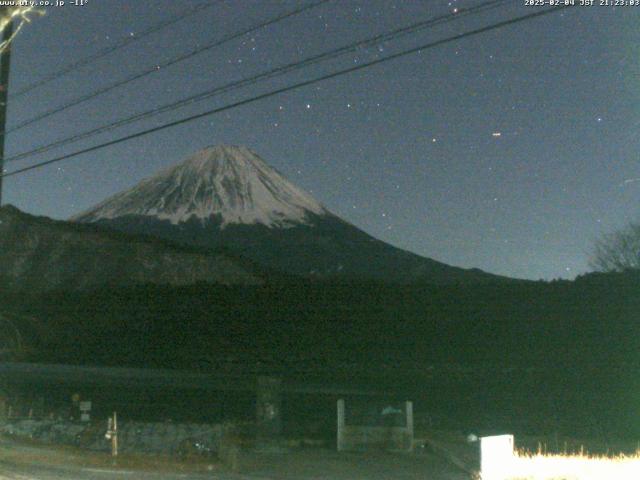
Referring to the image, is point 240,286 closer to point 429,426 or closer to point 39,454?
point 429,426

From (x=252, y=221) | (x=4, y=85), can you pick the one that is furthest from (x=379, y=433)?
(x=252, y=221)

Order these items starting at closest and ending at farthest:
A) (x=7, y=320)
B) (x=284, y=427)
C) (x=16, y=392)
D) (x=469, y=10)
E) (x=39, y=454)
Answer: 1. (x=469, y=10)
2. (x=39, y=454)
3. (x=284, y=427)
4. (x=16, y=392)
5. (x=7, y=320)

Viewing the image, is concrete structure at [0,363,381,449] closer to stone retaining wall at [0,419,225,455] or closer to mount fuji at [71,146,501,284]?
stone retaining wall at [0,419,225,455]

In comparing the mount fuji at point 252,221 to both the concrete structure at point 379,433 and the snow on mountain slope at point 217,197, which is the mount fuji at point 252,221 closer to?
the snow on mountain slope at point 217,197

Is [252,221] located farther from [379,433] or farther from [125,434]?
[379,433]

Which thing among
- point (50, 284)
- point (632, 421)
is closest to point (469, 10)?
point (632, 421)

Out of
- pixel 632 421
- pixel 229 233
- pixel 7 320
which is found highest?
pixel 229 233

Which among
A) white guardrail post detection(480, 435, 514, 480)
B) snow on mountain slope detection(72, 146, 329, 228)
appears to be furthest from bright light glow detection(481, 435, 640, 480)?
snow on mountain slope detection(72, 146, 329, 228)
